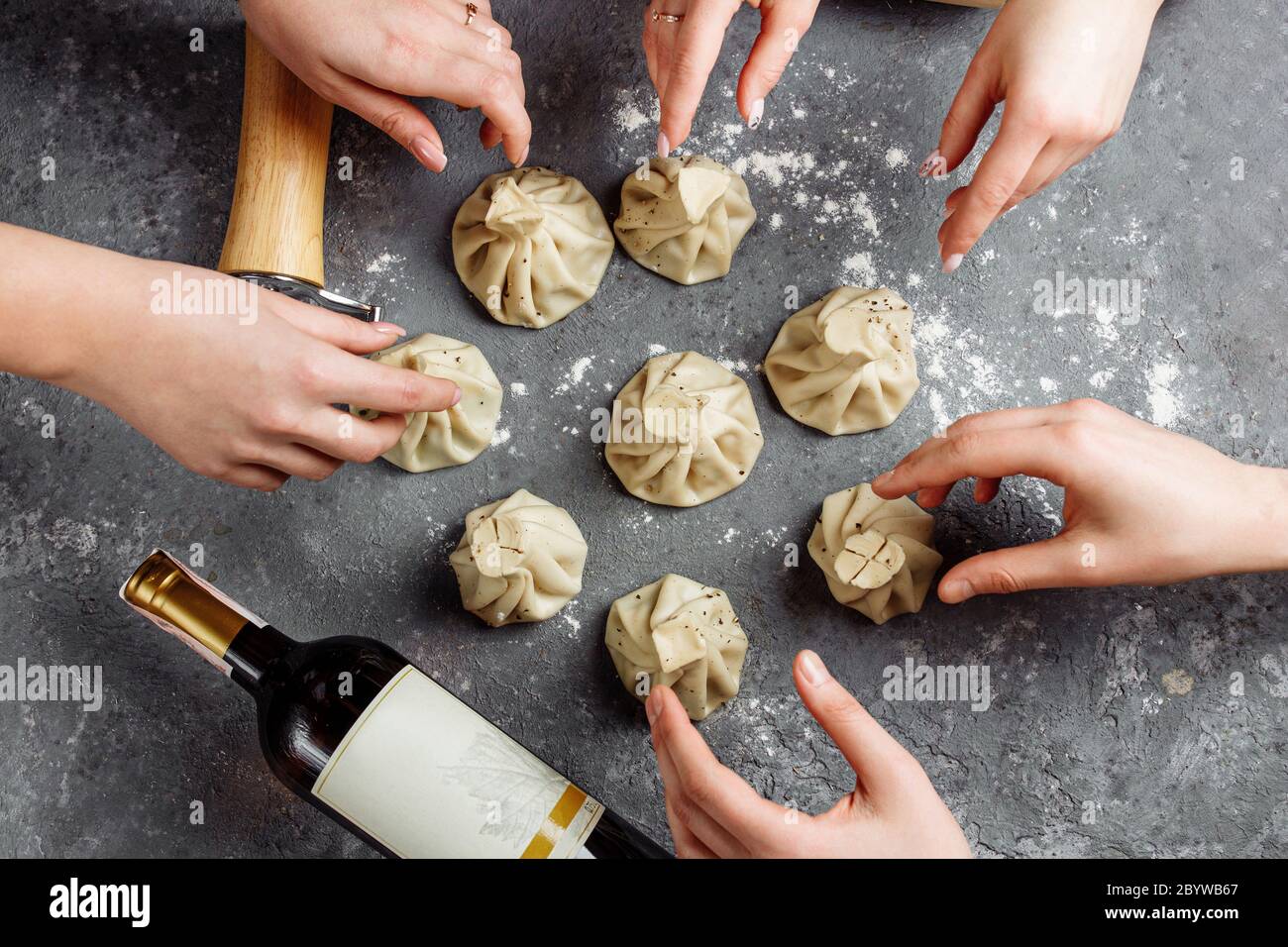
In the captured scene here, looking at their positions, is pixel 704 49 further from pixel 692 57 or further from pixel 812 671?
pixel 812 671

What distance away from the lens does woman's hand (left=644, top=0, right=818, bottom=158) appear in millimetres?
1192

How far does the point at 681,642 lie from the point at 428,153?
2.45 ft

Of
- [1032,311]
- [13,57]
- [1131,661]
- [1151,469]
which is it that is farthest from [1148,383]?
[13,57]

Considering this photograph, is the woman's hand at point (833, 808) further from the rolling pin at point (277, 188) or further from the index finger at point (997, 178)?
the rolling pin at point (277, 188)

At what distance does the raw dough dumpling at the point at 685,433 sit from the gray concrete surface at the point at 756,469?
42 millimetres

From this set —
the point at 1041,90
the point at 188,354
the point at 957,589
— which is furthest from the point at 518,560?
the point at 1041,90

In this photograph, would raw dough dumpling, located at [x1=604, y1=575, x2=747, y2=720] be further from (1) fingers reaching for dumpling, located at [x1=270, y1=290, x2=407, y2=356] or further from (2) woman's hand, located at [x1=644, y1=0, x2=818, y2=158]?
(2) woman's hand, located at [x1=644, y1=0, x2=818, y2=158]

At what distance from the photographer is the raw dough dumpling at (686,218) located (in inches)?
54.4

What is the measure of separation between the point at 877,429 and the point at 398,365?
0.73 metres

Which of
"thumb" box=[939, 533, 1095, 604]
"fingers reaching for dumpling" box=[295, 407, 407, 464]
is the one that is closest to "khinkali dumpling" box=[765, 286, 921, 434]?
"thumb" box=[939, 533, 1095, 604]

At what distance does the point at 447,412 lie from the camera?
139cm

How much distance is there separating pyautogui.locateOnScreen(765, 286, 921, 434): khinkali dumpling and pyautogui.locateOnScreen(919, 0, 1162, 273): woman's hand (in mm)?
152

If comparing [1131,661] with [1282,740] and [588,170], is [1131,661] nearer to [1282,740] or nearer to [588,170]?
[1282,740]

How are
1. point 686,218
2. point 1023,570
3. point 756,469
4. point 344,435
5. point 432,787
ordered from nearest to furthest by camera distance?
point 432,787, point 344,435, point 1023,570, point 686,218, point 756,469
